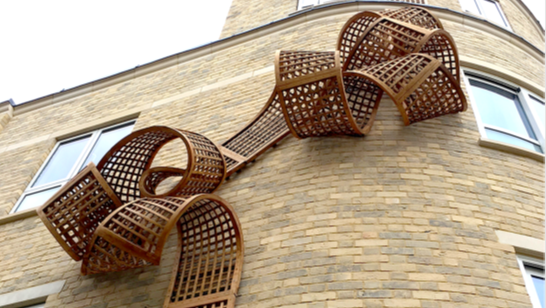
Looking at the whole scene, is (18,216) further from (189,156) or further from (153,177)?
(189,156)

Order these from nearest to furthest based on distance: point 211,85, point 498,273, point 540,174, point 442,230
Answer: point 498,273, point 442,230, point 540,174, point 211,85

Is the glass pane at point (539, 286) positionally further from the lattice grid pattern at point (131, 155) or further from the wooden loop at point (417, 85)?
the lattice grid pattern at point (131, 155)

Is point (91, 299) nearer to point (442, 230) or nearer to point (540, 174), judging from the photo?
point (442, 230)

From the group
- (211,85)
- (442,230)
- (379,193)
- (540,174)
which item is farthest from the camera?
(211,85)

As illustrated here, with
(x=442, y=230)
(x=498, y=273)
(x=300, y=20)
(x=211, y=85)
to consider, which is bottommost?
(x=498, y=273)

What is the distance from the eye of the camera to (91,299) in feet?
20.1

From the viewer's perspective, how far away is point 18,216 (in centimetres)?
816

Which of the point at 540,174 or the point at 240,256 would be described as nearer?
the point at 240,256

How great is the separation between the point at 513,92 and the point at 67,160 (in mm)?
7571

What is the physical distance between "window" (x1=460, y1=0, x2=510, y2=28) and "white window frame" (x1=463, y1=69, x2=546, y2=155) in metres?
3.36

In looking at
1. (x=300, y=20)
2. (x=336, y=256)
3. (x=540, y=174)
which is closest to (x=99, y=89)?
(x=300, y=20)

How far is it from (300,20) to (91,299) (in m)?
6.19

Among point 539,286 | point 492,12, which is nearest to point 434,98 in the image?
point 539,286

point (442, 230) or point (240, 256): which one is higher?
point (240, 256)
